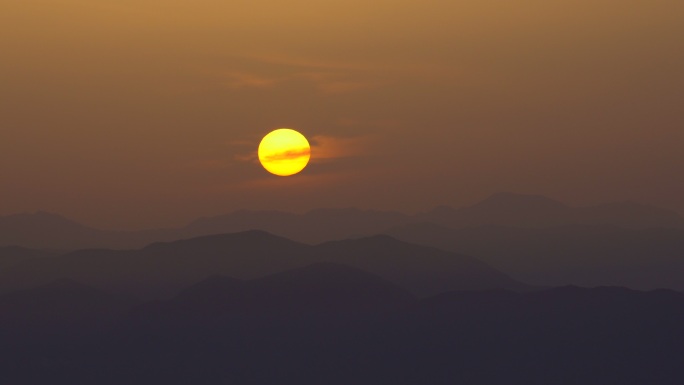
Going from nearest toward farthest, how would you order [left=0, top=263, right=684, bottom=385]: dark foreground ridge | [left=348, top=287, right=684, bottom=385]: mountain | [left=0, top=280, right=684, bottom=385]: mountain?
[left=348, top=287, right=684, bottom=385]: mountain, [left=0, top=280, right=684, bottom=385]: mountain, [left=0, top=263, right=684, bottom=385]: dark foreground ridge

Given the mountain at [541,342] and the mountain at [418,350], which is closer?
the mountain at [541,342]

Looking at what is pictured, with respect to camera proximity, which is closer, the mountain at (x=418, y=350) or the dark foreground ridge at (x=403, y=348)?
the mountain at (x=418, y=350)

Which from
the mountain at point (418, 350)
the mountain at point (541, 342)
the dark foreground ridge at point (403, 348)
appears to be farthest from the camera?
the dark foreground ridge at point (403, 348)

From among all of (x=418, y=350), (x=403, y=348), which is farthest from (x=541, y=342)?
(x=403, y=348)

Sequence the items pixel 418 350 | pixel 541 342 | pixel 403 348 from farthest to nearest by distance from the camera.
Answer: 1. pixel 403 348
2. pixel 418 350
3. pixel 541 342

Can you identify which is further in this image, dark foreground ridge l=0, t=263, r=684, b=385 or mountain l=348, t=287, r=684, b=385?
dark foreground ridge l=0, t=263, r=684, b=385

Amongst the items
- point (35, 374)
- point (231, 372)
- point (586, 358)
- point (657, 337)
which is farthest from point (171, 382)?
point (657, 337)

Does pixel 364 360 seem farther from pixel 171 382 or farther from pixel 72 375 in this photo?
pixel 72 375

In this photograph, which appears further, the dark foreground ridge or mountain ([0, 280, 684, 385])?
the dark foreground ridge

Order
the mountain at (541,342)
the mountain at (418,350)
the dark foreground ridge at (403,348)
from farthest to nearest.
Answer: the dark foreground ridge at (403,348) → the mountain at (418,350) → the mountain at (541,342)

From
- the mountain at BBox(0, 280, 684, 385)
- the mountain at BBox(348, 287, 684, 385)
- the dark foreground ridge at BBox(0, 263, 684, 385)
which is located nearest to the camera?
the mountain at BBox(348, 287, 684, 385)

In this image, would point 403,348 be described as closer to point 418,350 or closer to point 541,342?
point 418,350
